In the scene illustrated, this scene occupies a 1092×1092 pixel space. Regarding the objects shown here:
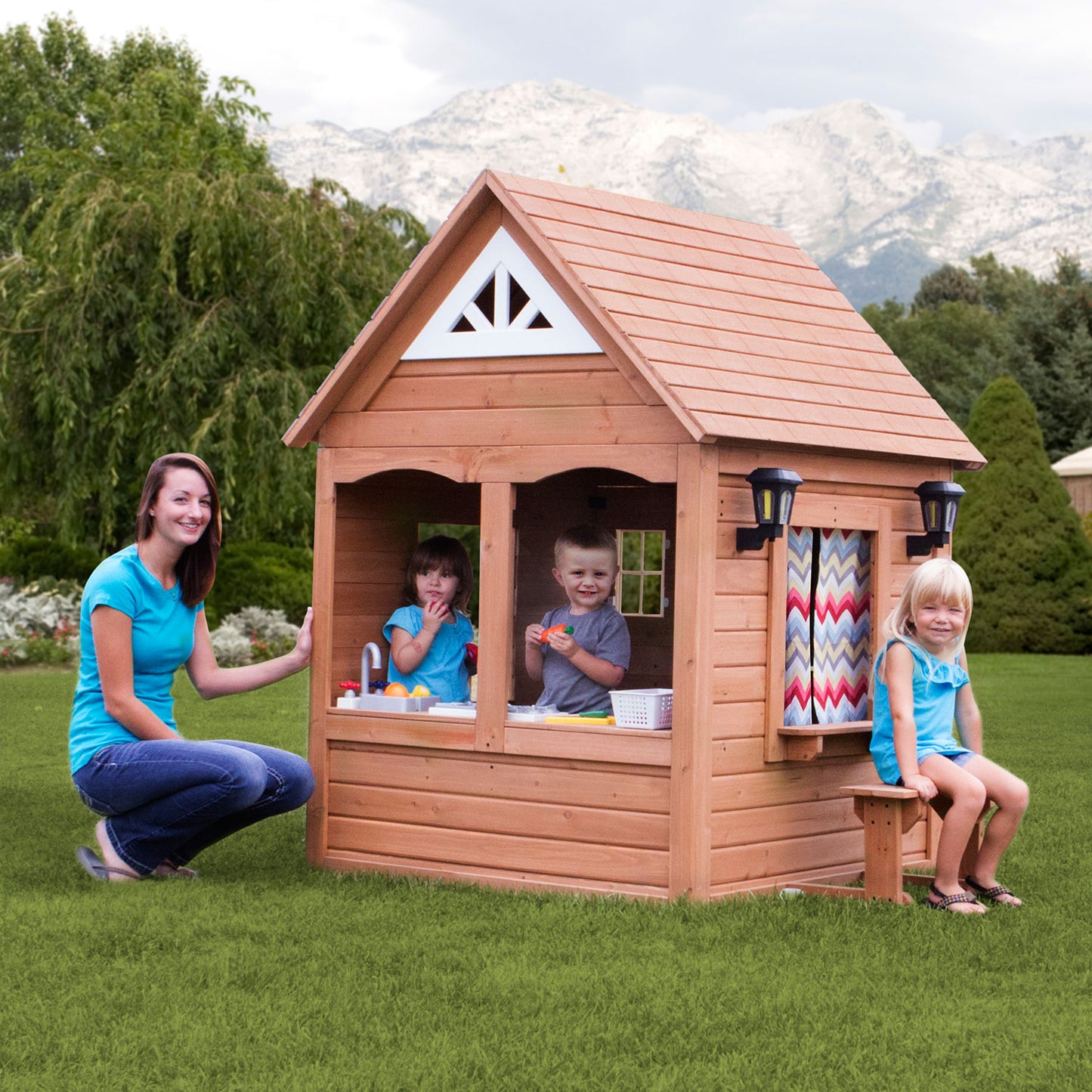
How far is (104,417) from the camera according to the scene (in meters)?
18.3

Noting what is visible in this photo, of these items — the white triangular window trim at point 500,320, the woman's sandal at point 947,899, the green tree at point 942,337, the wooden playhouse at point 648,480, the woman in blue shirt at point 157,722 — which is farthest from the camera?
the green tree at point 942,337

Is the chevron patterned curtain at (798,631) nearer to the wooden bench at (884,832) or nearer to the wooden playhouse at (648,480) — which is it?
the wooden playhouse at (648,480)

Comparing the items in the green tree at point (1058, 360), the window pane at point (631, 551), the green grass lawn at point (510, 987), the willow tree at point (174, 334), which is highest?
the green tree at point (1058, 360)

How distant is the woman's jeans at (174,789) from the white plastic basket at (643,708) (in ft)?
4.43

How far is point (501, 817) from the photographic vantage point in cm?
662

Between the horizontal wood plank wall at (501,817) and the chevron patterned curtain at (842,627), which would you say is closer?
the horizontal wood plank wall at (501,817)

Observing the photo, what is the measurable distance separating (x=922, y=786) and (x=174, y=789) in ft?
9.67

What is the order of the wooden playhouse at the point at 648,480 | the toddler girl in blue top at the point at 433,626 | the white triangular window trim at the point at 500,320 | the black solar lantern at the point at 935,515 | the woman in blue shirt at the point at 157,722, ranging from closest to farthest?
the wooden playhouse at the point at 648,480, the woman in blue shirt at the point at 157,722, the white triangular window trim at the point at 500,320, the black solar lantern at the point at 935,515, the toddler girl in blue top at the point at 433,626

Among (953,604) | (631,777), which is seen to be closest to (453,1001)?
(631,777)

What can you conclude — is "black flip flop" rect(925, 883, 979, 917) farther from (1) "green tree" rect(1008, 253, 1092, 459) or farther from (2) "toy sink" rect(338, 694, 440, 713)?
(1) "green tree" rect(1008, 253, 1092, 459)

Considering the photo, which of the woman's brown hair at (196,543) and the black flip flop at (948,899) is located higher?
the woman's brown hair at (196,543)

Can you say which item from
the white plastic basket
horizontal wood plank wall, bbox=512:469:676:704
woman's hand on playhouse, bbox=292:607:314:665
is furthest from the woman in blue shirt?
horizontal wood plank wall, bbox=512:469:676:704

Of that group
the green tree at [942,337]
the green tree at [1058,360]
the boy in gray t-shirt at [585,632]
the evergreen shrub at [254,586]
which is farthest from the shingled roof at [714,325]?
the green tree at [942,337]

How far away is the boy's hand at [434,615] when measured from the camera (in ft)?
24.2
